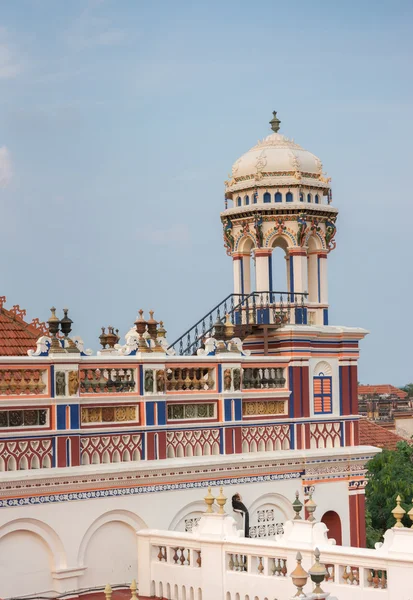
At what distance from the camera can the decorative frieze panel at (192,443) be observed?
21.7m

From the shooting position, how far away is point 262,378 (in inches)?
924

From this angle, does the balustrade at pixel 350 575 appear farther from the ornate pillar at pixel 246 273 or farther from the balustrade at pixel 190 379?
the ornate pillar at pixel 246 273

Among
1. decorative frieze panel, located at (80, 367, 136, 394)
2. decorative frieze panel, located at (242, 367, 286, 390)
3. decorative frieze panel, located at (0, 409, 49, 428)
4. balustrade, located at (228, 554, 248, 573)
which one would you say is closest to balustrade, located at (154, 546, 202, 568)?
balustrade, located at (228, 554, 248, 573)

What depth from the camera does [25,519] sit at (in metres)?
19.4

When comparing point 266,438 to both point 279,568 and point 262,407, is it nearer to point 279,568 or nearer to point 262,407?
point 262,407

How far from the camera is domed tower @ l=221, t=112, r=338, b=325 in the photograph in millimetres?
25391

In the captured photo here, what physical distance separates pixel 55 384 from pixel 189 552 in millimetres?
3556

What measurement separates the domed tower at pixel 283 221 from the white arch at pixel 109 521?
20.5ft

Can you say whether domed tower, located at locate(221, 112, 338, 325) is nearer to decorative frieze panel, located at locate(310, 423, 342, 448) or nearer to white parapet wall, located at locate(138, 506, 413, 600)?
decorative frieze panel, located at locate(310, 423, 342, 448)

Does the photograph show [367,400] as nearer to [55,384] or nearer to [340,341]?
[340,341]

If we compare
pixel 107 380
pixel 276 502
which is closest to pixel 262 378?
pixel 276 502

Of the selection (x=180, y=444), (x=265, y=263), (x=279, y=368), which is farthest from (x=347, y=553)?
(x=265, y=263)

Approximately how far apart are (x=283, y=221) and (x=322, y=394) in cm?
381

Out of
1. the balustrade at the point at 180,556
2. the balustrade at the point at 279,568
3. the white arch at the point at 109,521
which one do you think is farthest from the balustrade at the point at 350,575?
the white arch at the point at 109,521
